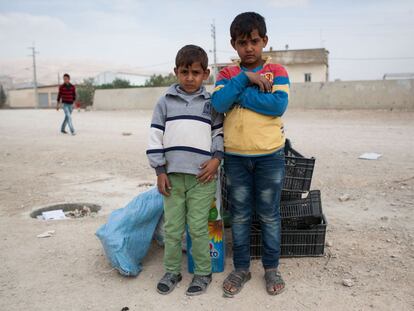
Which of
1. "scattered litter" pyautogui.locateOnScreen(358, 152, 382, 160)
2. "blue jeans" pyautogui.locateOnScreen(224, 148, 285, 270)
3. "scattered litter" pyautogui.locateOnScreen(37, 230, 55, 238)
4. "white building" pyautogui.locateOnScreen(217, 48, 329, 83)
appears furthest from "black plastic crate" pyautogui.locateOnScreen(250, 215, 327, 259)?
"white building" pyautogui.locateOnScreen(217, 48, 329, 83)

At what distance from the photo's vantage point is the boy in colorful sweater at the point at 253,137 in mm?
2689

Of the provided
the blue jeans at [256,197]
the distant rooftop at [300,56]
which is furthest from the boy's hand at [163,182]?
the distant rooftop at [300,56]

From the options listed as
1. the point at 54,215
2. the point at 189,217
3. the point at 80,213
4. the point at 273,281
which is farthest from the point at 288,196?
the point at 54,215

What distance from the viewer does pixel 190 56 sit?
9.27 feet

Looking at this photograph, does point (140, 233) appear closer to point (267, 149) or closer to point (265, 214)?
point (265, 214)

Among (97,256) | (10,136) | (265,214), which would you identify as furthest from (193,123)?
(10,136)

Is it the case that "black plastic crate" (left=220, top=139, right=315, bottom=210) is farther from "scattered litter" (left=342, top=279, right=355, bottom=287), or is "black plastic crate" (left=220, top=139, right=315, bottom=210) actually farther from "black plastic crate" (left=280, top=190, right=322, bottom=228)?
"scattered litter" (left=342, top=279, right=355, bottom=287)

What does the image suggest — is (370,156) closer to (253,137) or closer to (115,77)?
(253,137)

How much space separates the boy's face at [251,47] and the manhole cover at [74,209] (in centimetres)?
309

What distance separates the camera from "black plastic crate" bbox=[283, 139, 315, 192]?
3.45 meters

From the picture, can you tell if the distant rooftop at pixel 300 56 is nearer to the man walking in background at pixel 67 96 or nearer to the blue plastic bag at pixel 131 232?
the man walking in background at pixel 67 96

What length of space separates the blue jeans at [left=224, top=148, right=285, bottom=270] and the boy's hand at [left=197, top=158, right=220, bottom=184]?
0.12 metres

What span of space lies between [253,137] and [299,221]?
1.09 meters

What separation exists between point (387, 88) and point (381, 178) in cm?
1494
